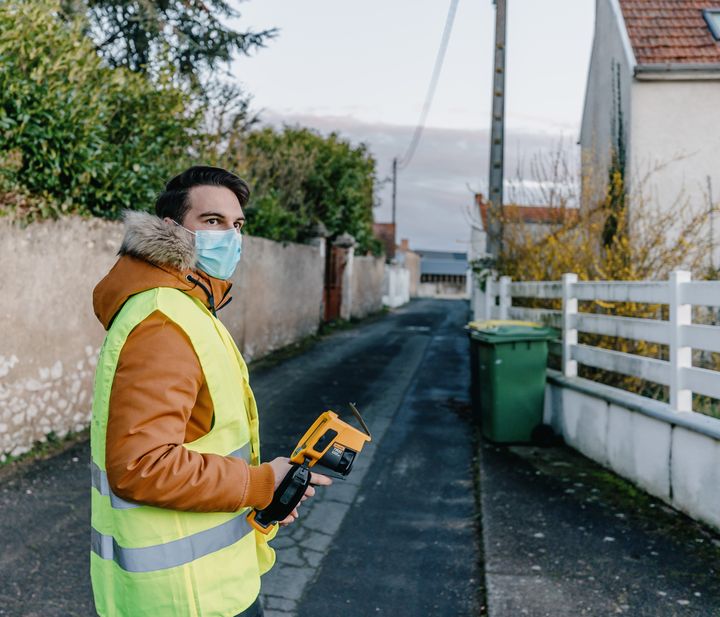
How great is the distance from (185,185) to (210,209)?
0.09m

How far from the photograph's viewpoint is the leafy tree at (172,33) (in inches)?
648

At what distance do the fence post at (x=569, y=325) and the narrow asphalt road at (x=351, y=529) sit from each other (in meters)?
1.25

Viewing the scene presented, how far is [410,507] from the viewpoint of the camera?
5578 mm

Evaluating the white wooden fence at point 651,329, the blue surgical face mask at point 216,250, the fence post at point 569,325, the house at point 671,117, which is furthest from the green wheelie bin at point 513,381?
the house at point 671,117

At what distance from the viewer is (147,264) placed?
1.79 metres

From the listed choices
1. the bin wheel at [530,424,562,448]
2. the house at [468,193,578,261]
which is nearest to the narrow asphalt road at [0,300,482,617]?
the bin wheel at [530,424,562,448]

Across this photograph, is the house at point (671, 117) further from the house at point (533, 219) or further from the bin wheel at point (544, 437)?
the bin wheel at point (544, 437)

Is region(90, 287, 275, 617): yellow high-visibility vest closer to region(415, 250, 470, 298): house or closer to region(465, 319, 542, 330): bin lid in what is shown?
region(465, 319, 542, 330): bin lid

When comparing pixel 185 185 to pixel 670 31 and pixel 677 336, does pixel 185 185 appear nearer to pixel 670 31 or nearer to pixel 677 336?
pixel 677 336

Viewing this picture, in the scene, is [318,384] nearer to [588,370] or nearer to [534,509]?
[588,370]

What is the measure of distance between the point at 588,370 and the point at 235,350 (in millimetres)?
6652

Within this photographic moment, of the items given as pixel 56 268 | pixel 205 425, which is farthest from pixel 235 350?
pixel 56 268

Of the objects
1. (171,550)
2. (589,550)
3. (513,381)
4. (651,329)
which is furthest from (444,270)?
(171,550)

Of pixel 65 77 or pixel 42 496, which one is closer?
pixel 42 496
